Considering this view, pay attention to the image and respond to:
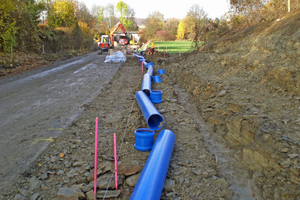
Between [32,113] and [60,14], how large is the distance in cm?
3008

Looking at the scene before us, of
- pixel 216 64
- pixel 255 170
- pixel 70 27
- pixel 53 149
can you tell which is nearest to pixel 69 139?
pixel 53 149

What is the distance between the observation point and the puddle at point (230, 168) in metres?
3.51

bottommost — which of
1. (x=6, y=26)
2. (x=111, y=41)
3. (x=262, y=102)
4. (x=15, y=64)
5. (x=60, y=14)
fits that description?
(x=262, y=102)

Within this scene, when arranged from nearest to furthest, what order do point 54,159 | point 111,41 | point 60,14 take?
point 54,159, point 111,41, point 60,14

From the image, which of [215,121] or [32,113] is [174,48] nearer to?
[215,121]

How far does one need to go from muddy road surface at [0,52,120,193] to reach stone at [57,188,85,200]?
0.88 metres

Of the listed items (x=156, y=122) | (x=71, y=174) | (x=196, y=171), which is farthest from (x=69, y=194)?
(x=156, y=122)

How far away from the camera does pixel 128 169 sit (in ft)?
12.4

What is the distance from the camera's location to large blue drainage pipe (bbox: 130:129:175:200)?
2934mm

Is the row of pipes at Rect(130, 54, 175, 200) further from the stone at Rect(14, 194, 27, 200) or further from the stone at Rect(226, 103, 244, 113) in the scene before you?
the stone at Rect(226, 103, 244, 113)

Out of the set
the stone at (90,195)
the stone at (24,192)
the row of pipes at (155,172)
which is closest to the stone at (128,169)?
the row of pipes at (155,172)

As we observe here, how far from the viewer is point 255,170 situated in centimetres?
387

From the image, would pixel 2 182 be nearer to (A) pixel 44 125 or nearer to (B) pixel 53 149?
(B) pixel 53 149

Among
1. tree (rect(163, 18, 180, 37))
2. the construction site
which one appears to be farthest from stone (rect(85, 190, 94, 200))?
tree (rect(163, 18, 180, 37))
